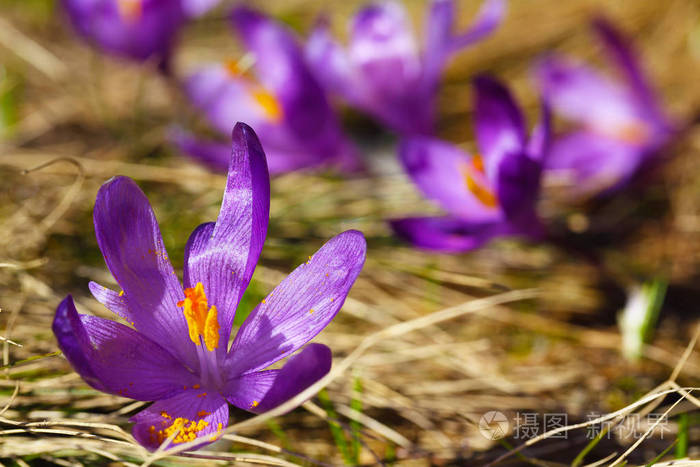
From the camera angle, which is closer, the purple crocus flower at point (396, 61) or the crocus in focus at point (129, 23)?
the purple crocus flower at point (396, 61)

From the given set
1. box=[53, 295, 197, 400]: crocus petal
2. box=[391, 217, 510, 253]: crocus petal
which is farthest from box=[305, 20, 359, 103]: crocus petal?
box=[53, 295, 197, 400]: crocus petal

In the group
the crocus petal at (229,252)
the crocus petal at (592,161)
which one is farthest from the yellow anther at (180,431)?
the crocus petal at (592,161)

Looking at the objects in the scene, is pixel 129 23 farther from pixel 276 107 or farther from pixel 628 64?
pixel 628 64

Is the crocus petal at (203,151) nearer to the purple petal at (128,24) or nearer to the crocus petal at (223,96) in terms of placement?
the crocus petal at (223,96)

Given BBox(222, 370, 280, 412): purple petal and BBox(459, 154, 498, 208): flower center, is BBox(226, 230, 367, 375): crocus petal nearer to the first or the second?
BBox(222, 370, 280, 412): purple petal

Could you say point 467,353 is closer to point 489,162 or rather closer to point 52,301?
point 489,162

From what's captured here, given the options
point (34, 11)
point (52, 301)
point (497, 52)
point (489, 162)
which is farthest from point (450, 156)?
point (34, 11)
